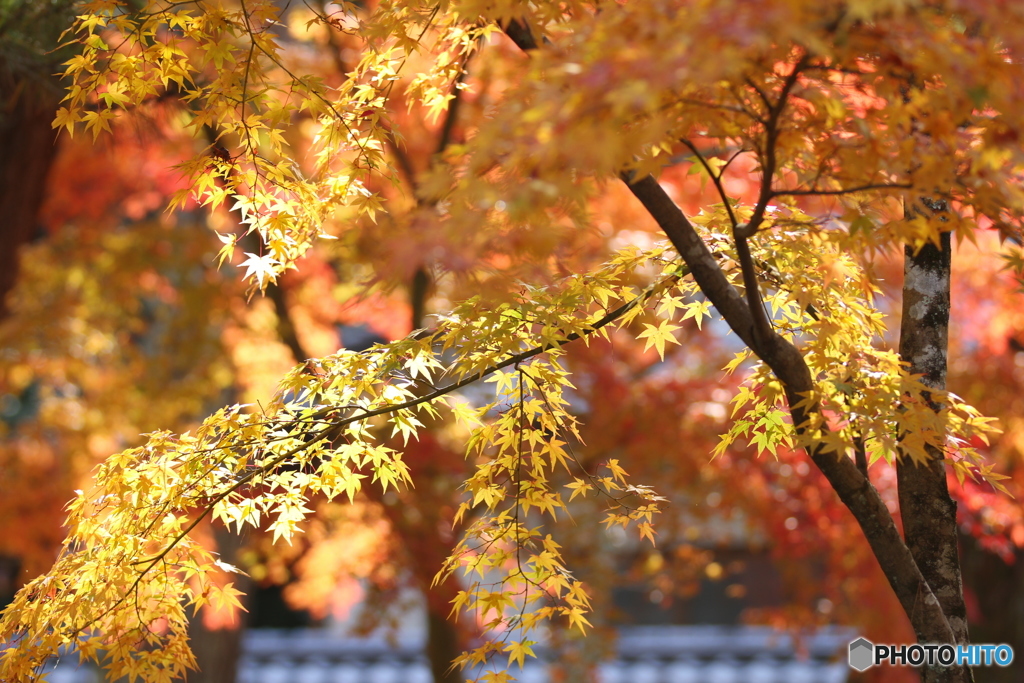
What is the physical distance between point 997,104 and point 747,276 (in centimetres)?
82

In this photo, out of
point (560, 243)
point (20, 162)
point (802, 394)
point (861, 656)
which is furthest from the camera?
point (20, 162)

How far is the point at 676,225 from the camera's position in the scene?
8.51ft

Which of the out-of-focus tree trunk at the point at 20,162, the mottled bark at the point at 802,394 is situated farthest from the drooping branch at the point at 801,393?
the out-of-focus tree trunk at the point at 20,162

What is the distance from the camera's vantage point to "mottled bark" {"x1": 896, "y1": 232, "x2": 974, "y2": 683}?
124 inches

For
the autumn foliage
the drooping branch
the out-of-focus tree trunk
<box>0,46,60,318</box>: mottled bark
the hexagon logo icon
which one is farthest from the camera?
<box>0,46,60,318</box>: mottled bark

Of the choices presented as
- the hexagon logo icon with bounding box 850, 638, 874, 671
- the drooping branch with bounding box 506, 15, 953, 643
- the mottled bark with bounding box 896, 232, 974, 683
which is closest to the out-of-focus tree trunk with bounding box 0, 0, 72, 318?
the drooping branch with bounding box 506, 15, 953, 643

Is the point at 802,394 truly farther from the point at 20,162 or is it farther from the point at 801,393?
the point at 20,162

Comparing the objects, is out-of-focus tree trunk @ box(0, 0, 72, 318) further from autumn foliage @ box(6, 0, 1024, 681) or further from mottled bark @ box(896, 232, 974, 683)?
mottled bark @ box(896, 232, 974, 683)

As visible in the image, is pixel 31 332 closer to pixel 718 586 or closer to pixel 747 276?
pixel 747 276

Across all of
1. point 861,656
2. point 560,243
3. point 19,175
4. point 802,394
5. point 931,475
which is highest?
point 19,175

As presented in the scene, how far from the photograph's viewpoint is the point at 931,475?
10.3 ft

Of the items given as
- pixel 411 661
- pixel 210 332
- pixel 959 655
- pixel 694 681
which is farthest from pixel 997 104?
pixel 411 661

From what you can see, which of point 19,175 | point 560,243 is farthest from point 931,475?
point 19,175

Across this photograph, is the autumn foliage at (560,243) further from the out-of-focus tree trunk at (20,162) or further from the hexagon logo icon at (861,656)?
the out-of-focus tree trunk at (20,162)
